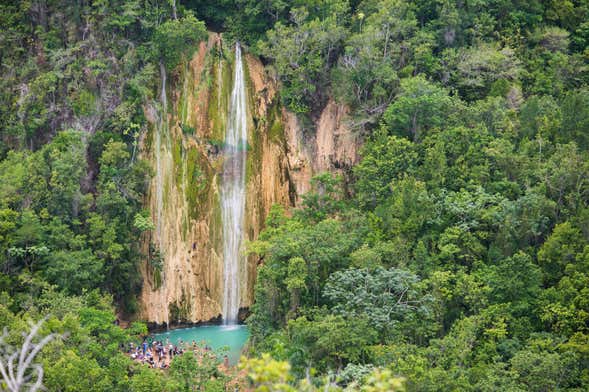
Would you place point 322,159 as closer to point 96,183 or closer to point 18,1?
point 96,183

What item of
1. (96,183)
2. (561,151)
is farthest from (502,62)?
(96,183)

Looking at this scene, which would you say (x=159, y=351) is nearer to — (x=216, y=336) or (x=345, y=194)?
(x=216, y=336)

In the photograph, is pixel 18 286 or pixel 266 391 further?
pixel 18 286

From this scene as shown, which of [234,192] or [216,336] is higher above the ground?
[234,192]

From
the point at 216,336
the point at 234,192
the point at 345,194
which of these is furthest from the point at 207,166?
the point at 216,336

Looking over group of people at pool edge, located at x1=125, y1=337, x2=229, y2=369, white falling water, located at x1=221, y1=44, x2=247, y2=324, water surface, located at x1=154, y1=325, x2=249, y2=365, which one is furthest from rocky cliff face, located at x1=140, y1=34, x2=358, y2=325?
group of people at pool edge, located at x1=125, y1=337, x2=229, y2=369

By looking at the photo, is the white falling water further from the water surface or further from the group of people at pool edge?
the group of people at pool edge
